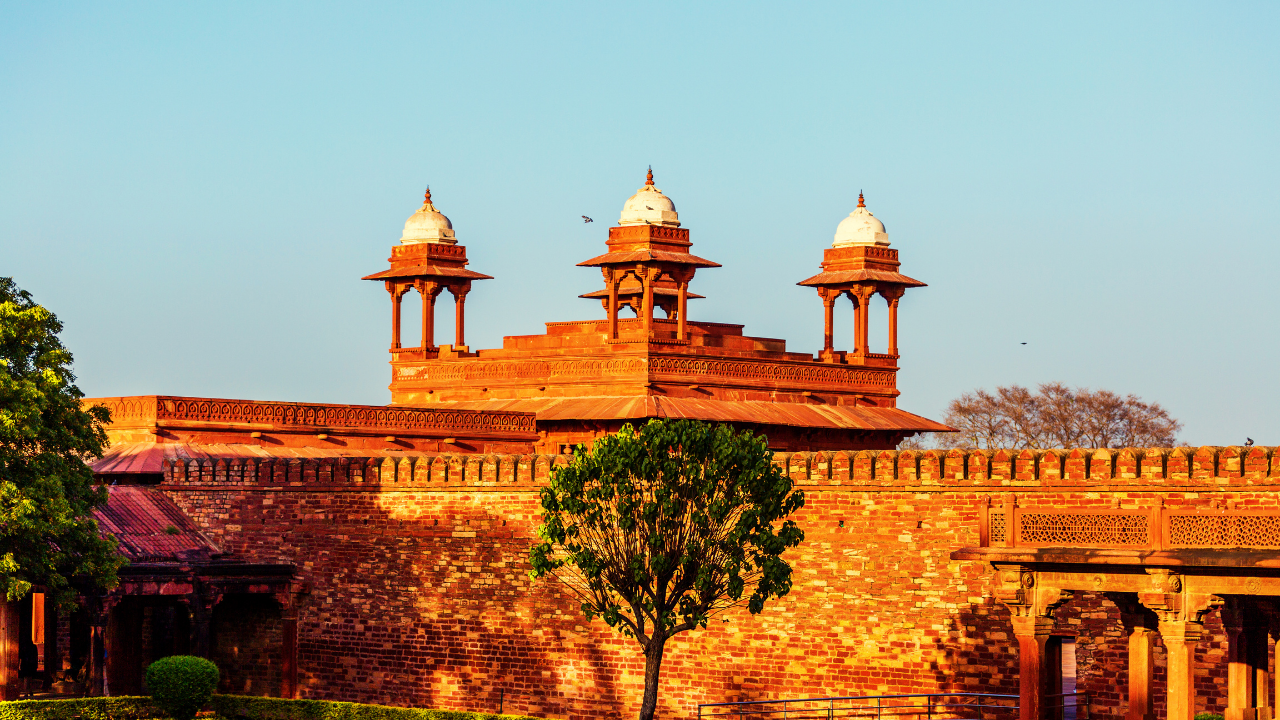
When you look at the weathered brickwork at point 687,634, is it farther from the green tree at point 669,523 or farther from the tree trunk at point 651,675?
the tree trunk at point 651,675

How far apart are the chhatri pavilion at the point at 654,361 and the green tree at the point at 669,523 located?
11.9 metres

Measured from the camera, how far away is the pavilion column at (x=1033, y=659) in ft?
59.0

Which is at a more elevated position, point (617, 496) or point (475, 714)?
point (617, 496)

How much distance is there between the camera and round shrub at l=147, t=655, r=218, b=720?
83.0 ft

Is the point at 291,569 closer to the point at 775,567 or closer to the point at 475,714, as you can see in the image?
the point at 475,714

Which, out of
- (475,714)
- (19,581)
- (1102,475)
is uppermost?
(1102,475)

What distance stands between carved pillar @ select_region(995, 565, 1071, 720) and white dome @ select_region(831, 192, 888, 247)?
887 inches

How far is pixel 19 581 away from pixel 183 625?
5612 millimetres

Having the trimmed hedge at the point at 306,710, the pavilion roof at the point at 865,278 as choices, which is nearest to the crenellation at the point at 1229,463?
the trimmed hedge at the point at 306,710

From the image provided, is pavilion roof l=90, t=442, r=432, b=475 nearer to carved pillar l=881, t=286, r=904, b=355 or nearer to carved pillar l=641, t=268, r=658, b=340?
carved pillar l=641, t=268, r=658, b=340

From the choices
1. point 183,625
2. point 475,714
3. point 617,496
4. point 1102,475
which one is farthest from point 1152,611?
point 183,625

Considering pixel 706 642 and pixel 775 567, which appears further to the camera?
pixel 706 642

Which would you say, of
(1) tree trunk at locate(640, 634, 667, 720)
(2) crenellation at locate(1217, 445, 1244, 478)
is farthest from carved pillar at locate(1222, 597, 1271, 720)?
(1) tree trunk at locate(640, 634, 667, 720)

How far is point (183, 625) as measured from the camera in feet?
92.1
